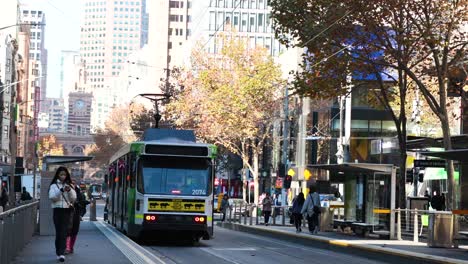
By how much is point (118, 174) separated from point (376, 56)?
396 inches

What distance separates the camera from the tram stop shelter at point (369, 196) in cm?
2989

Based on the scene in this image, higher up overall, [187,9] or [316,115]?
[187,9]

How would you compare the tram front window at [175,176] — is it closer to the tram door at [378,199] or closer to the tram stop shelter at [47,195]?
the tram stop shelter at [47,195]

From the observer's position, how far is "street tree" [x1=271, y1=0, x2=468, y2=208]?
2773cm

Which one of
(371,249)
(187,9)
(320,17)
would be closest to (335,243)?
(371,249)

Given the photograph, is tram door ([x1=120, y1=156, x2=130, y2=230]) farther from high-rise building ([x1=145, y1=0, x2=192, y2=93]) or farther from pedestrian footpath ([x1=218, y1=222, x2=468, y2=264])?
high-rise building ([x1=145, y1=0, x2=192, y2=93])

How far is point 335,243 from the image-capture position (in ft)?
87.6

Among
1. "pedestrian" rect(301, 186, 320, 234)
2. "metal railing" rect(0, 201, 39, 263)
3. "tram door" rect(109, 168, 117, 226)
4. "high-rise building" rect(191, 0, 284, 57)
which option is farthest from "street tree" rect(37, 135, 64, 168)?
"metal railing" rect(0, 201, 39, 263)

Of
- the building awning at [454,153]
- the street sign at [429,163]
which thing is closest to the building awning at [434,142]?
the street sign at [429,163]

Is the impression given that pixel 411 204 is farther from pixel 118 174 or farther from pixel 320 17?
pixel 118 174

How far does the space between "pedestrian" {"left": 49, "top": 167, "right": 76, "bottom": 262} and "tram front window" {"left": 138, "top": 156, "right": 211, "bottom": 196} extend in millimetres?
8912

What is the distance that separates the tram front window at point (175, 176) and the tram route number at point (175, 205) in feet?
0.86

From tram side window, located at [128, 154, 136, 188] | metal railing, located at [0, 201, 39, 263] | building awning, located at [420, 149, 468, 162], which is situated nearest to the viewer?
metal railing, located at [0, 201, 39, 263]

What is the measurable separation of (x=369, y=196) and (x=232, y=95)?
27.9m
